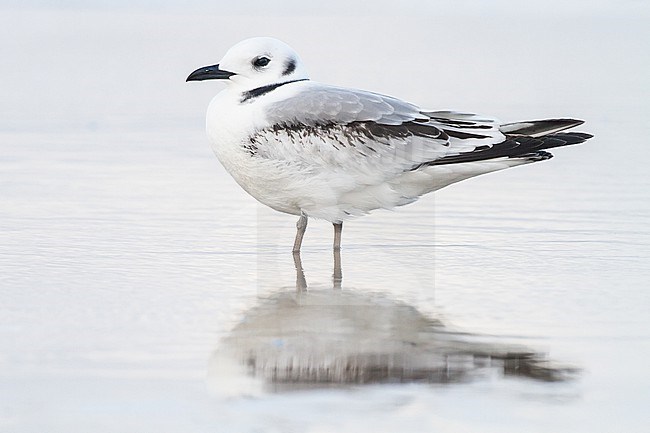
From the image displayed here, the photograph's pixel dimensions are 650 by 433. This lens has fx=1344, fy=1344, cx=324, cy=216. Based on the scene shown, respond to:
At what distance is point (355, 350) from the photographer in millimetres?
4824

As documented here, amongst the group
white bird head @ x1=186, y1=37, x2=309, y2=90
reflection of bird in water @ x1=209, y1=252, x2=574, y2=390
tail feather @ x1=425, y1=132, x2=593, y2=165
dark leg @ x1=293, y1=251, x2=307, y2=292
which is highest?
white bird head @ x1=186, y1=37, x2=309, y2=90

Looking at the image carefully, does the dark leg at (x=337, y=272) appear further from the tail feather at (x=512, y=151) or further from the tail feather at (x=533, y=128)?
the tail feather at (x=533, y=128)

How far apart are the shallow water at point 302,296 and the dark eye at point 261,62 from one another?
2.99ft

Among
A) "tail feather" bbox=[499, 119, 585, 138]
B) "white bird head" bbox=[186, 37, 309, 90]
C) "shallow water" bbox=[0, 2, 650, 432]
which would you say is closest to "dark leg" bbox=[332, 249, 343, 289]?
"shallow water" bbox=[0, 2, 650, 432]

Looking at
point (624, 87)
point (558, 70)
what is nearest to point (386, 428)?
point (624, 87)

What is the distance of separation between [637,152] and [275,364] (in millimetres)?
6041

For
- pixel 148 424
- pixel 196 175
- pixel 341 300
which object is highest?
pixel 196 175

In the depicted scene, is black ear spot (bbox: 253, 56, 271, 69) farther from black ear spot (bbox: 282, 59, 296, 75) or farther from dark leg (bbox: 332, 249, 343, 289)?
dark leg (bbox: 332, 249, 343, 289)

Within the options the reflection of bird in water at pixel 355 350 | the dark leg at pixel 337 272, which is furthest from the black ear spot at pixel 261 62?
the reflection of bird in water at pixel 355 350

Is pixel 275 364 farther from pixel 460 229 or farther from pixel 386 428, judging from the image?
pixel 460 229

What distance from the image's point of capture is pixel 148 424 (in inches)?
156

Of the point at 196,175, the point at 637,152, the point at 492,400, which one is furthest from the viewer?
the point at 637,152

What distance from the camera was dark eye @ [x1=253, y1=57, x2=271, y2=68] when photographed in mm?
6902

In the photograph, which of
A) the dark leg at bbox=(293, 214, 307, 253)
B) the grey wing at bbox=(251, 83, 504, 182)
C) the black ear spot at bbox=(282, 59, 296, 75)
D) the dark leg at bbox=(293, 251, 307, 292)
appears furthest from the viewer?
the black ear spot at bbox=(282, 59, 296, 75)
